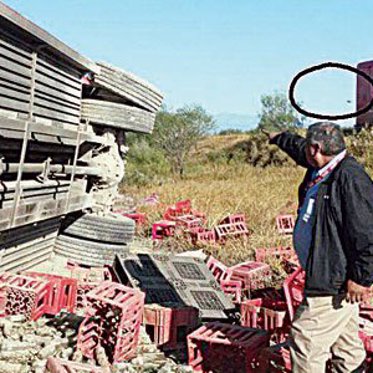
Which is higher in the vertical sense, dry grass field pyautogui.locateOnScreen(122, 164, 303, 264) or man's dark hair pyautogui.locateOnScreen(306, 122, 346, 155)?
man's dark hair pyautogui.locateOnScreen(306, 122, 346, 155)

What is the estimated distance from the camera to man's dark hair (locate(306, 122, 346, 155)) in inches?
157

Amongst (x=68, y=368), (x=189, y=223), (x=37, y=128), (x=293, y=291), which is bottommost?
(x=68, y=368)

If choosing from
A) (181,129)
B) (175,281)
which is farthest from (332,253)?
(181,129)

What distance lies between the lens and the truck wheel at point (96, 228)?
766cm

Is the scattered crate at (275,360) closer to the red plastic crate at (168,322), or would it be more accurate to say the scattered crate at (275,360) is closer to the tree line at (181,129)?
the red plastic crate at (168,322)

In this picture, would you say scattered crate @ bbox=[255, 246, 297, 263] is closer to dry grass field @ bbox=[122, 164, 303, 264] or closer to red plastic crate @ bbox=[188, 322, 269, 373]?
dry grass field @ bbox=[122, 164, 303, 264]

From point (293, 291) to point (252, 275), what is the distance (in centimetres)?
233

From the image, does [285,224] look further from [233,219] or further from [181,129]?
[181,129]

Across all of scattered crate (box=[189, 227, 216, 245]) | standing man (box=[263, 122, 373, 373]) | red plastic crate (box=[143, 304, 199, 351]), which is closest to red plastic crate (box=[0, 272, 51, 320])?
red plastic crate (box=[143, 304, 199, 351])

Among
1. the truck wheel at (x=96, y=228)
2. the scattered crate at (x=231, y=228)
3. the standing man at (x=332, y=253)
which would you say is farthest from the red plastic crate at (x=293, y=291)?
the scattered crate at (x=231, y=228)

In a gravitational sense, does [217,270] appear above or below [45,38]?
below

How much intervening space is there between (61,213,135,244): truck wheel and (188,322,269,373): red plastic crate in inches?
125

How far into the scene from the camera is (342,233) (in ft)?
12.5

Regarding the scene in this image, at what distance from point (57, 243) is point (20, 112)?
2.37 m
